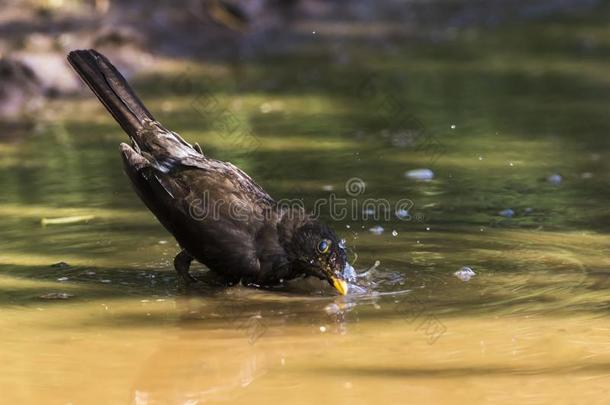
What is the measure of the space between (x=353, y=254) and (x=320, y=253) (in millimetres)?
784

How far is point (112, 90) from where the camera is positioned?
6859mm

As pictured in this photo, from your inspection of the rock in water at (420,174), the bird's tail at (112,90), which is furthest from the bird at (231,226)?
the rock in water at (420,174)

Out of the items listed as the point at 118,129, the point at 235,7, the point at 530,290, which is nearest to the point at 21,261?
the point at 530,290

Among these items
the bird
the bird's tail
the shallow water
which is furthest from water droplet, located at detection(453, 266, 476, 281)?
the bird's tail

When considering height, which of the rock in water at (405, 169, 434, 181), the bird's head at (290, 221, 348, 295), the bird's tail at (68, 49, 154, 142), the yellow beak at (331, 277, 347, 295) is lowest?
the yellow beak at (331, 277, 347, 295)

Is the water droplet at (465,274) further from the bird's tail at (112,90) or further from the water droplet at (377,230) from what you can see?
the bird's tail at (112,90)

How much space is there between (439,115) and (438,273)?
4.26 m

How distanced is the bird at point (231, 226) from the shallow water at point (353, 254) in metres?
0.14

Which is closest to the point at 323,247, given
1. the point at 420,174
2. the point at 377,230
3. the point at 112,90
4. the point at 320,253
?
the point at 320,253

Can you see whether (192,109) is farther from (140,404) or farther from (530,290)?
(140,404)

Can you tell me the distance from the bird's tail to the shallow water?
0.71 metres

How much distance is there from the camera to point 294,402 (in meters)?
4.59

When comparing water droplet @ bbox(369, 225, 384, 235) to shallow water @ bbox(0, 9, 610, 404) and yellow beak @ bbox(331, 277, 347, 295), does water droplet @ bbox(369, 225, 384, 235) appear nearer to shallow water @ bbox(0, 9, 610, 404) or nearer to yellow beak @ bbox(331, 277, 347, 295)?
shallow water @ bbox(0, 9, 610, 404)

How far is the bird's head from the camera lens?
5.93 meters
